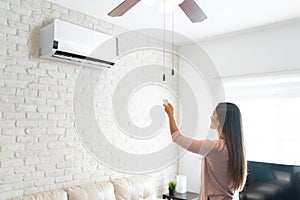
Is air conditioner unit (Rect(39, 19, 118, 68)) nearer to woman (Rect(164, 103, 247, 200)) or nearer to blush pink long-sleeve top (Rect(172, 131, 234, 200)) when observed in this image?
woman (Rect(164, 103, 247, 200))

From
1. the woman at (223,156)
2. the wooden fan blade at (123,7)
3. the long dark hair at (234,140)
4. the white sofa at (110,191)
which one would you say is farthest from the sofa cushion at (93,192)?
the wooden fan blade at (123,7)

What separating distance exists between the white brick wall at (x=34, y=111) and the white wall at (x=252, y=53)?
163 cm

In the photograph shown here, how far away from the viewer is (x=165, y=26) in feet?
10.8

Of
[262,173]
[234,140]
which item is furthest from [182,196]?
[234,140]

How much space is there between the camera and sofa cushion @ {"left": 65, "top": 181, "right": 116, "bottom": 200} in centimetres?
244

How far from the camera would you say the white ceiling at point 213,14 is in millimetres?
2596

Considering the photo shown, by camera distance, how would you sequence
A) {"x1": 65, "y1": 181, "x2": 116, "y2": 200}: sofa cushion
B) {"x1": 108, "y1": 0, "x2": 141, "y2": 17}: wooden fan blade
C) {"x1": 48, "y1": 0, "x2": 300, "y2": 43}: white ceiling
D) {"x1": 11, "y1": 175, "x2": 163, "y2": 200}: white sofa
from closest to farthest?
1. {"x1": 108, "y1": 0, "x2": 141, "y2": 17}: wooden fan blade
2. {"x1": 11, "y1": 175, "x2": 163, "y2": 200}: white sofa
3. {"x1": 65, "y1": 181, "x2": 116, "y2": 200}: sofa cushion
4. {"x1": 48, "y1": 0, "x2": 300, "y2": 43}: white ceiling

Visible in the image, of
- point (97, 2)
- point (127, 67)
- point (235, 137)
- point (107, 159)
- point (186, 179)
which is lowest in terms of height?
point (186, 179)

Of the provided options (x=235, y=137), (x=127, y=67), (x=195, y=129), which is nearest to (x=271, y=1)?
(x=235, y=137)

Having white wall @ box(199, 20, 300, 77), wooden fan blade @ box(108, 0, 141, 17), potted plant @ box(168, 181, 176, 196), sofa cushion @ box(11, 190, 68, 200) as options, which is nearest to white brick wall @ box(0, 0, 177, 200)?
sofa cushion @ box(11, 190, 68, 200)

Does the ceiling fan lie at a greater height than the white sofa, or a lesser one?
greater

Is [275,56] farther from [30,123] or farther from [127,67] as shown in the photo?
[30,123]

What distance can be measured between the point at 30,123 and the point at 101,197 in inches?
38.5

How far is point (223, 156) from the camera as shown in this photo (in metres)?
1.78
